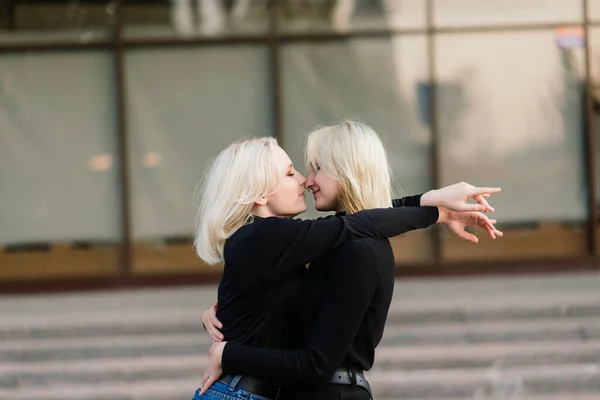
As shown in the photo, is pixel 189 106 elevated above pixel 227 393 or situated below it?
above

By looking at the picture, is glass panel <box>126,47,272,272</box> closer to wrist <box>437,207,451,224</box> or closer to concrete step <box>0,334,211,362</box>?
concrete step <box>0,334,211,362</box>

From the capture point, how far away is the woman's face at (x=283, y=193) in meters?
3.07

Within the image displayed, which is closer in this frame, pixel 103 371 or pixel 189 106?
pixel 103 371

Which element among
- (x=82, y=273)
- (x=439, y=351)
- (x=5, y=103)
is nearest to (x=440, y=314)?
(x=439, y=351)

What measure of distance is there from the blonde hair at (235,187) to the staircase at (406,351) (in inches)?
170

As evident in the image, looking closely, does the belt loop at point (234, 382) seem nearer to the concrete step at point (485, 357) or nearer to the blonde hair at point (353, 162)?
the blonde hair at point (353, 162)

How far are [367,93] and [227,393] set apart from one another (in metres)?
7.65

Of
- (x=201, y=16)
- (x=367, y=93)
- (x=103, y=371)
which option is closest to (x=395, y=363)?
(x=103, y=371)

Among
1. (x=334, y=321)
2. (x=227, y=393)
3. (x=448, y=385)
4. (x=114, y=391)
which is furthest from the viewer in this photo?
(x=114, y=391)

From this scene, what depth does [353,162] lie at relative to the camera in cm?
303

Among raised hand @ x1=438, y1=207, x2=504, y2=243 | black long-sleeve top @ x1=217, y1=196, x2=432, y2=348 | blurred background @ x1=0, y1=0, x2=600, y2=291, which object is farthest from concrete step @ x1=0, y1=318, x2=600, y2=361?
black long-sleeve top @ x1=217, y1=196, x2=432, y2=348

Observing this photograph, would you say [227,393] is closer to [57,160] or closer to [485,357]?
[485,357]

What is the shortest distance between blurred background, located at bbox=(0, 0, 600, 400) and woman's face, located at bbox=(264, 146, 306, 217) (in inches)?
277

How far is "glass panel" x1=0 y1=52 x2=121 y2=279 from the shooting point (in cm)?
1031
